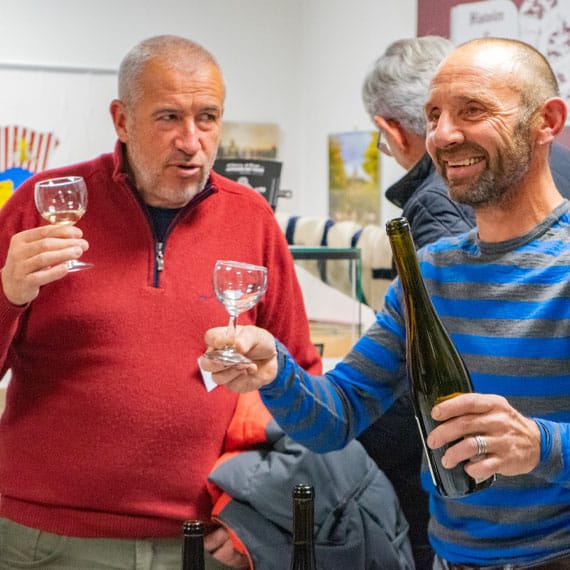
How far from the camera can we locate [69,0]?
4965 millimetres

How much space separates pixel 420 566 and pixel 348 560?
1.46 ft

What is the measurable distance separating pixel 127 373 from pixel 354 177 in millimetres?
3078

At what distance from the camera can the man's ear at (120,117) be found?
208cm

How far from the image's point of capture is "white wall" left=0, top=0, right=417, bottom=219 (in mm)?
4852

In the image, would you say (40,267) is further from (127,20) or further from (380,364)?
(127,20)

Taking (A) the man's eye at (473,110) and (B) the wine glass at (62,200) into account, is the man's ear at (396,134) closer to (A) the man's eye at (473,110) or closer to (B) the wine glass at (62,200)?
(B) the wine glass at (62,200)

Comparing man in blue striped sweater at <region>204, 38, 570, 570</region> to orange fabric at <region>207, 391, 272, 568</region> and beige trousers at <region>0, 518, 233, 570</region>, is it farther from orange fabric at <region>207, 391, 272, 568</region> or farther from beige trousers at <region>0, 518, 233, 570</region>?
beige trousers at <region>0, 518, 233, 570</region>

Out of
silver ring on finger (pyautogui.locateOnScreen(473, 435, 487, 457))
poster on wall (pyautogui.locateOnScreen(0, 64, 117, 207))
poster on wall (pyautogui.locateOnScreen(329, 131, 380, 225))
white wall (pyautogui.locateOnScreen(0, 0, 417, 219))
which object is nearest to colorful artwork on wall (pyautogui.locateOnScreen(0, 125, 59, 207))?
poster on wall (pyautogui.locateOnScreen(0, 64, 117, 207))

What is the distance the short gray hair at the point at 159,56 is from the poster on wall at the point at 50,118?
9.62ft

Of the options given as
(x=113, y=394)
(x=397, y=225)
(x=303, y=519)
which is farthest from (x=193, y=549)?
(x=113, y=394)

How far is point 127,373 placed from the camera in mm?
1875

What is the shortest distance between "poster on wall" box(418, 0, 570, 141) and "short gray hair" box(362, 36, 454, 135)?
3.81 ft

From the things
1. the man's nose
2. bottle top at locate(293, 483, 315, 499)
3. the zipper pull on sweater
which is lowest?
bottle top at locate(293, 483, 315, 499)

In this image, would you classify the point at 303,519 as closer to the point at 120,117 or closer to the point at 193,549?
the point at 193,549
